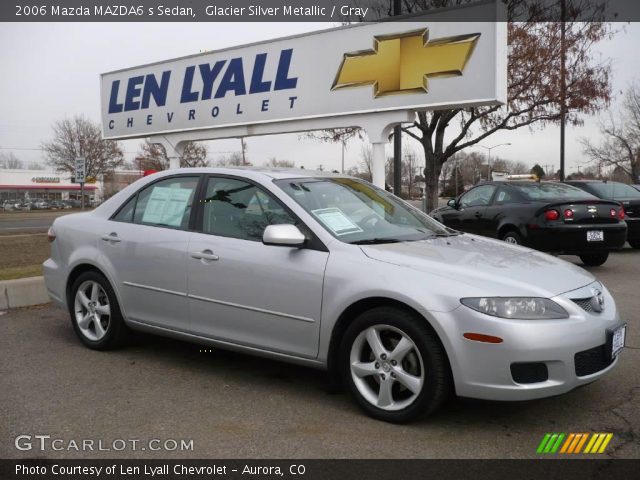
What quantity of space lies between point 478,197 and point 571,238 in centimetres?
204

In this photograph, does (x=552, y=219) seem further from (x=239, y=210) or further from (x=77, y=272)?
(x=77, y=272)

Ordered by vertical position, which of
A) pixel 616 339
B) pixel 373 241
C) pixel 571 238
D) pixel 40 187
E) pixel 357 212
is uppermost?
pixel 40 187

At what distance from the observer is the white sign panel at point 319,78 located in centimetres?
866

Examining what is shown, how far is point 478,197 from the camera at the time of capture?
10.5 metres

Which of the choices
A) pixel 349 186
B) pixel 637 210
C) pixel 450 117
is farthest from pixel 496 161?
pixel 349 186

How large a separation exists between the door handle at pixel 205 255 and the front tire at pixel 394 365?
1177 millimetres

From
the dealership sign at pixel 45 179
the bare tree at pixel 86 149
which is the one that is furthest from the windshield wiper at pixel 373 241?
the dealership sign at pixel 45 179

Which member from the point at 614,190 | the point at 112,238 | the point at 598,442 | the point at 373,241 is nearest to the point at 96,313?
the point at 112,238

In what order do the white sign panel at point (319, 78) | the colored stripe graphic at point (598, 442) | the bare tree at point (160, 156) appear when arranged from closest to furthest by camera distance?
the colored stripe graphic at point (598, 442) < the white sign panel at point (319, 78) < the bare tree at point (160, 156)

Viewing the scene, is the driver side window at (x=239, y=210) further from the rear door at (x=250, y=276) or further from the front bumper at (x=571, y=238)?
the front bumper at (x=571, y=238)

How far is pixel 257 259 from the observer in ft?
13.2

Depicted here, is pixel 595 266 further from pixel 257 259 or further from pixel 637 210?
pixel 257 259
